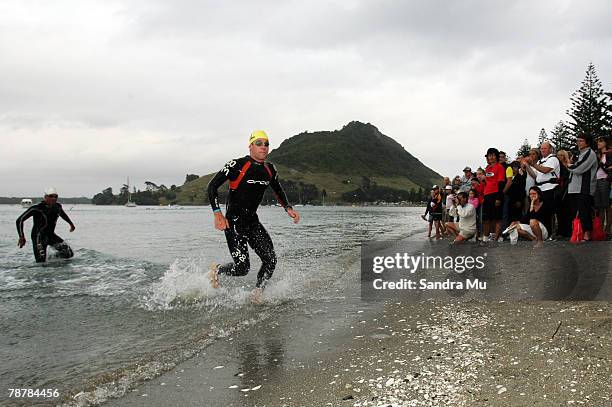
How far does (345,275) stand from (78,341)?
5526 mm

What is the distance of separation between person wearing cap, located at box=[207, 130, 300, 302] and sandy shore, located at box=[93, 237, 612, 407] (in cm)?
158

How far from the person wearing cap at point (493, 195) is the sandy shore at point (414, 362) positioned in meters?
6.64

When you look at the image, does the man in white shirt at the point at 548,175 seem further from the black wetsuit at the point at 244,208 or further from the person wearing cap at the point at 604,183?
the black wetsuit at the point at 244,208

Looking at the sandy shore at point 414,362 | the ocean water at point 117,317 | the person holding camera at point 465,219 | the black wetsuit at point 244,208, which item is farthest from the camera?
the person holding camera at point 465,219

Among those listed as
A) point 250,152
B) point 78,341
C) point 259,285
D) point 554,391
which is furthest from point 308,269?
point 554,391

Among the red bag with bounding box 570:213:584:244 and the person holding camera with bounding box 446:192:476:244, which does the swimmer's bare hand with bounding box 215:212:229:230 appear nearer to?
the person holding camera with bounding box 446:192:476:244

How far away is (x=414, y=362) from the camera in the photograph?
3.67 meters

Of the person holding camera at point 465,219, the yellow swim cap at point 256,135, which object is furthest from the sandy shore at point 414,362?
the person holding camera at point 465,219

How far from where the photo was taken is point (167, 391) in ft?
11.5

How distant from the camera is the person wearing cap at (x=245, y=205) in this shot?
6.66 m

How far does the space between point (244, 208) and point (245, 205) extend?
5 cm

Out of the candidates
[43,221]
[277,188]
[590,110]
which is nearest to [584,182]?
[277,188]

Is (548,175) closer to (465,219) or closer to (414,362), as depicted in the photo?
(465,219)

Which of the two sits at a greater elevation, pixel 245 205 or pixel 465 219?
pixel 245 205
